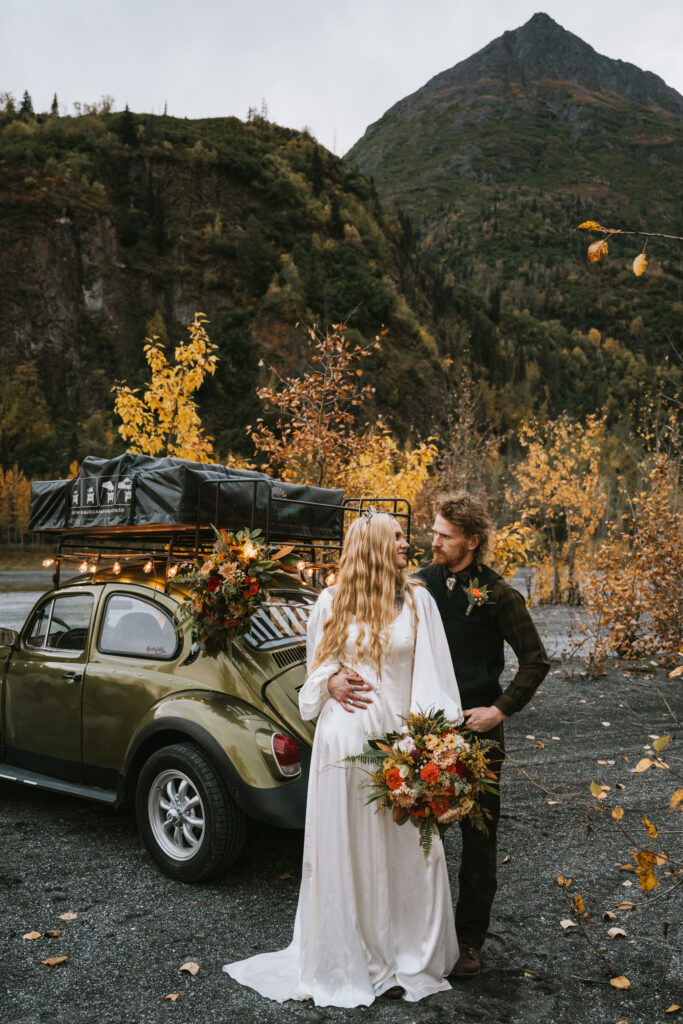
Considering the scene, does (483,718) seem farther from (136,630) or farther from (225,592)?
(136,630)

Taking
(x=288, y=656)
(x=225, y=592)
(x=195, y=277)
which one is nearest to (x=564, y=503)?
(x=288, y=656)

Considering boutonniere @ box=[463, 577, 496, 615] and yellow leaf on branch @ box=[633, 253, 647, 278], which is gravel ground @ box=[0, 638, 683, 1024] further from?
yellow leaf on branch @ box=[633, 253, 647, 278]

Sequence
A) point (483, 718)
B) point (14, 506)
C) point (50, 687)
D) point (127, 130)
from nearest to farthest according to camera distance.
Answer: point (483, 718), point (50, 687), point (14, 506), point (127, 130)

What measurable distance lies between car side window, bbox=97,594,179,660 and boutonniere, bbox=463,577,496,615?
2.00 m

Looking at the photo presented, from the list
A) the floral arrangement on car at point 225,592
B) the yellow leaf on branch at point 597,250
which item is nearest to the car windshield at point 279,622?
the floral arrangement on car at point 225,592

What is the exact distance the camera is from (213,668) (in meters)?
4.60

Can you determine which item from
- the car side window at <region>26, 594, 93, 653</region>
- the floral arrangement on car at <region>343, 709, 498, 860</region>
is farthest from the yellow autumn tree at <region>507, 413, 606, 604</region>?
the floral arrangement on car at <region>343, 709, 498, 860</region>

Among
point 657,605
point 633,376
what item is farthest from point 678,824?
point 633,376

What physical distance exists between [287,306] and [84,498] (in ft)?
251

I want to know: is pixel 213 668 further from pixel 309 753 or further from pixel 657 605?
pixel 657 605

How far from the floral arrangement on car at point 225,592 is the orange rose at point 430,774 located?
186 centimetres

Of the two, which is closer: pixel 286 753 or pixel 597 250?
pixel 597 250

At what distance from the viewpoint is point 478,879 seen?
3514mm

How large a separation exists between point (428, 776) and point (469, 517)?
117cm
